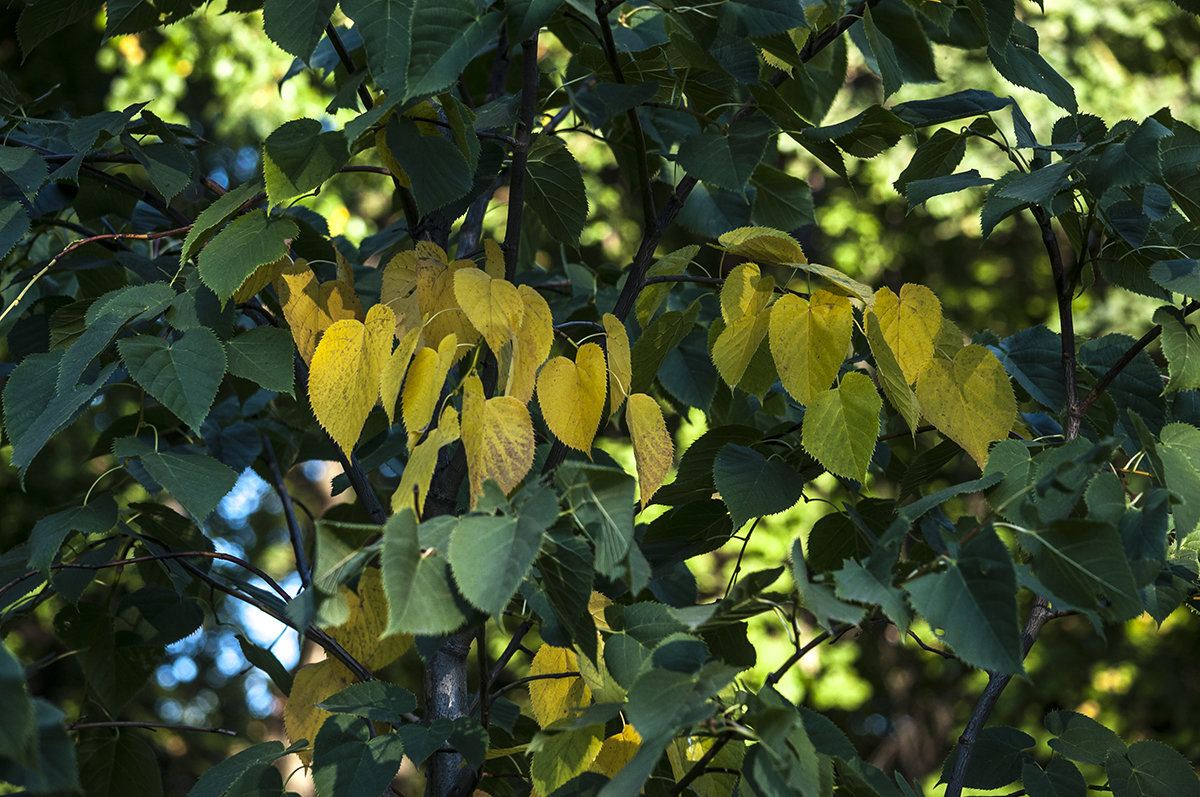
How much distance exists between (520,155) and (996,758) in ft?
2.10

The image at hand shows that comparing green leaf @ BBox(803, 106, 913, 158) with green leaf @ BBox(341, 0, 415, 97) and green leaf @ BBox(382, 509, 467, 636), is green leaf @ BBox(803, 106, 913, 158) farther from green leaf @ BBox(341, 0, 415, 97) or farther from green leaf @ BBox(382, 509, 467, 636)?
green leaf @ BBox(382, 509, 467, 636)

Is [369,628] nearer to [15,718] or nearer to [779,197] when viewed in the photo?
[15,718]

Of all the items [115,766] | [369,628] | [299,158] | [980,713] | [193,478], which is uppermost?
[299,158]

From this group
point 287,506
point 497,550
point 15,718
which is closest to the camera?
point 15,718

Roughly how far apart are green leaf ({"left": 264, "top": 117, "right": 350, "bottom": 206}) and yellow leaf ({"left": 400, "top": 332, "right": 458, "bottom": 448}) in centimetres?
16

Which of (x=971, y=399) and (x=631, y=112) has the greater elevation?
(x=631, y=112)

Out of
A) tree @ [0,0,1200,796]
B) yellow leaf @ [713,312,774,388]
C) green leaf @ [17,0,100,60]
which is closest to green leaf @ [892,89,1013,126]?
tree @ [0,0,1200,796]

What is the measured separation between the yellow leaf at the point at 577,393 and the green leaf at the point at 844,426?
0.15 meters

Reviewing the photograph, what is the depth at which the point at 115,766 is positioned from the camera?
964mm

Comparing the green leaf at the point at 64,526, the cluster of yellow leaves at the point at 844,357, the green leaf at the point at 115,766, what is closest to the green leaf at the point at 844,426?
the cluster of yellow leaves at the point at 844,357

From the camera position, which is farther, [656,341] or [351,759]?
[656,341]

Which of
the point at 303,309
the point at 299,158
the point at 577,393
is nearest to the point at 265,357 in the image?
the point at 303,309

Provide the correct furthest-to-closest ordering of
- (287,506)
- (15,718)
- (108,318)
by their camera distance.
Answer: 1. (287,506)
2. (108,318)
3. (15,718)

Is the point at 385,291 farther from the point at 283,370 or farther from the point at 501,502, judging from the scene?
the point at 501,502
